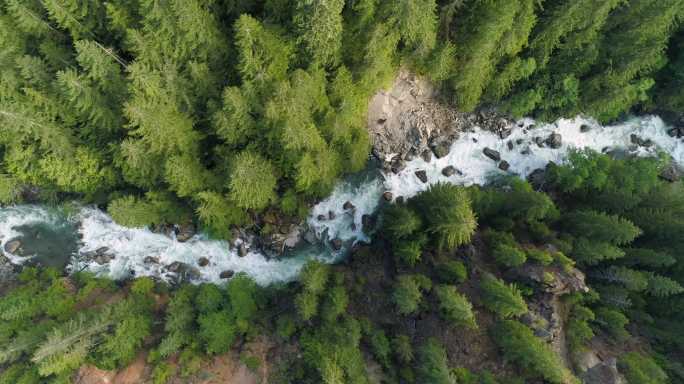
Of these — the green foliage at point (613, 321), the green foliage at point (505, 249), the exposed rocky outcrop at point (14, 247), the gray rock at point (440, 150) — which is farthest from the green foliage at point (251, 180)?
the green foliage at point (613, 321)

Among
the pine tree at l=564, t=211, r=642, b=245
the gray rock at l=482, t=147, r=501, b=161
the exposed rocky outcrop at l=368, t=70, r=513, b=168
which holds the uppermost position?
the exposed rocky outcrop at l=368, t=70, r=513, b=168

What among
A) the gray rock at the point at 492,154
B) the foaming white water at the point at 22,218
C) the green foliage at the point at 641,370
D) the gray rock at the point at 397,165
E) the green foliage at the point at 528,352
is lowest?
the green foliage at the point at 641,370

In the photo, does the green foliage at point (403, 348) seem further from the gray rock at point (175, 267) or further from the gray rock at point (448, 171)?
the gray rock at point (175, 267)

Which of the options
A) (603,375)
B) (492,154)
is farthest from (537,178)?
(603,375)

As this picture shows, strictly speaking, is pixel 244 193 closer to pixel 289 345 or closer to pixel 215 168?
pixel 215 168

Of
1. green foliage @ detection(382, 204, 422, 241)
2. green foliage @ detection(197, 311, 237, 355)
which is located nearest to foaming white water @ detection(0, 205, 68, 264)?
green foliage @ detection(197, 311, 237, 355)

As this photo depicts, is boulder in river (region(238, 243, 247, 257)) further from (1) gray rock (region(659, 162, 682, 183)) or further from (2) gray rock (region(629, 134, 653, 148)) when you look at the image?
(1) gray rock (region(659, 162, 682, 183))
